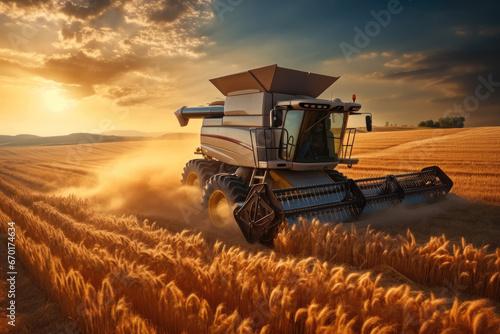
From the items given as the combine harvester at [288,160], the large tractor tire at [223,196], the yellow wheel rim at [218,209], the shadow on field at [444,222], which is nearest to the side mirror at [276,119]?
the combine harvester at [288,160]

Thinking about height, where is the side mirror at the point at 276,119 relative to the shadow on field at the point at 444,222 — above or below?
above

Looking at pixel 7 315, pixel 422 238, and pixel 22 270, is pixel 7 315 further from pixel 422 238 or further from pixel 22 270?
pixel 422 238

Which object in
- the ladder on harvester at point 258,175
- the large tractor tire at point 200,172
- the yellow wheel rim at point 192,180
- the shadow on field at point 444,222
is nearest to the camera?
the shadow on field at point 444,222

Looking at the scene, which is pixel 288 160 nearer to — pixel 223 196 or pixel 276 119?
pixel 276 119

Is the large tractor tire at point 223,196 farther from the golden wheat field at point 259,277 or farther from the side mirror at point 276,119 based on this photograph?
the side mirror at point 276,119

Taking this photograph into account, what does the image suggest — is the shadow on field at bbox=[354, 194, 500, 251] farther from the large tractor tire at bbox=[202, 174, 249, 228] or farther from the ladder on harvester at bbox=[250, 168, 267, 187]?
the large tractor tire at bbox=[202, 174, 249, 228]

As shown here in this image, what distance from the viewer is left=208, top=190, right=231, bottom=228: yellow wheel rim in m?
6.72

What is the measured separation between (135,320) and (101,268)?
136 cm

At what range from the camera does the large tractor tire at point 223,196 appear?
620 cm

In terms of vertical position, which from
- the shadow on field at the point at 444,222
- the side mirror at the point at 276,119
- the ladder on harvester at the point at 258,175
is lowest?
the shadow on field at the point at 444,222

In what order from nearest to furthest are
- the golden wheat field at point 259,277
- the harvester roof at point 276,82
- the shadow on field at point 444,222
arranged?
the golden wheat field at point 259,277 → the shadow on field at point 444,222 → the harvester roof at point 276,82

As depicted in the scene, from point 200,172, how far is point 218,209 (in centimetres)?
199

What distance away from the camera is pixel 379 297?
2.40 metres

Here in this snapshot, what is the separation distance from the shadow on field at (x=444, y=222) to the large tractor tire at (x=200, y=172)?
4183mm
